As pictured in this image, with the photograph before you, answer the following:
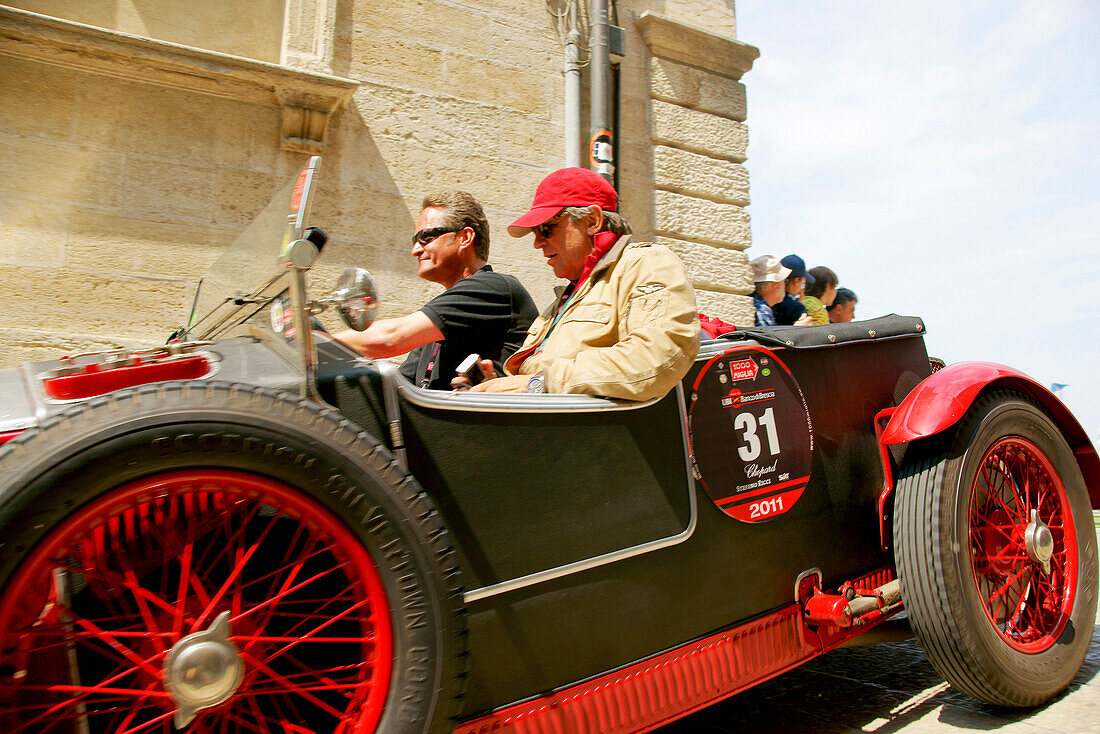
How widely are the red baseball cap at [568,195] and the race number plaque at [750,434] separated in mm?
768

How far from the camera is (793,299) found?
194 inches

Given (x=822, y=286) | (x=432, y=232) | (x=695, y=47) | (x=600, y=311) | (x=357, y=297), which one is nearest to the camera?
(x=357, y=297)

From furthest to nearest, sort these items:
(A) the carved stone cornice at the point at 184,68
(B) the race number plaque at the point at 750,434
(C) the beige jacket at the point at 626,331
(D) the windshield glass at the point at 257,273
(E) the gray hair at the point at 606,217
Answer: (A) the carved stone cornice at the point at 184,68
(E) the gray hair at the point at 606,217
(B) the race number plaque at the point at 750,434
(C) the beige jacket at the point at 626,331
(D) the windshield glass at the point at 257,273

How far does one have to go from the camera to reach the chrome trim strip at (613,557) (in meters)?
1.37

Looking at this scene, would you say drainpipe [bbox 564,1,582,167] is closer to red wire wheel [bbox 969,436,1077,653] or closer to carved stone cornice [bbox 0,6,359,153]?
carved stone cornice [bbox 0,6,359,153]

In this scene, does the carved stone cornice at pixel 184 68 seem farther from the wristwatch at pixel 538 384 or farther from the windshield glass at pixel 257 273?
the wristwatch at pixel 538 384

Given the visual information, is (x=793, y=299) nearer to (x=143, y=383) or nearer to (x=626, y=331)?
(x=626, y=331)

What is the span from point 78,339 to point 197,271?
2.40ft

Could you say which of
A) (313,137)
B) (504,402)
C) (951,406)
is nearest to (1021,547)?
(951,406)

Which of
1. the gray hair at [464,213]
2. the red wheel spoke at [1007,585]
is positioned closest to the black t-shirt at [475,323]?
the gray hair at [464,213]

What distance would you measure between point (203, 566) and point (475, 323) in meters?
1.35

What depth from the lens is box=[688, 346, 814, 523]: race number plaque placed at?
1738mm

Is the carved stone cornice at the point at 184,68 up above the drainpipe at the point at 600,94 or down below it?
below

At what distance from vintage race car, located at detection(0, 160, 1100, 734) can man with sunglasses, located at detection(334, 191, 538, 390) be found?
0.58 metres
